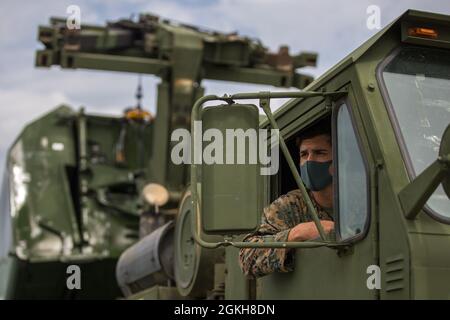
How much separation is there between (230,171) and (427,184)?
0.71 meters

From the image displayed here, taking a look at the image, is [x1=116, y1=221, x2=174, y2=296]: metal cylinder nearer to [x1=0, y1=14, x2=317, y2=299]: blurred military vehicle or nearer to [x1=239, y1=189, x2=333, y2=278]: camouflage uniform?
[x1=239, y1=189, x2=333, y2=278]: camouflage uniform

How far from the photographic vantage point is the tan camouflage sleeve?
13.4 ft

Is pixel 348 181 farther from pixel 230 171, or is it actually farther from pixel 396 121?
pixel 230 171

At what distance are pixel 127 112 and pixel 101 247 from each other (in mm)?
2210

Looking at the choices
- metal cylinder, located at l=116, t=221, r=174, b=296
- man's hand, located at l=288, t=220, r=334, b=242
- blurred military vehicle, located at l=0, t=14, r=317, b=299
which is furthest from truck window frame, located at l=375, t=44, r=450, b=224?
blurred military vehicle, located at l=0, t=14, r=317, b=299

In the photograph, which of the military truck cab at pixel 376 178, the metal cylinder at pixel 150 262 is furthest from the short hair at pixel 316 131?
the metal cylinder at pixel 150 262

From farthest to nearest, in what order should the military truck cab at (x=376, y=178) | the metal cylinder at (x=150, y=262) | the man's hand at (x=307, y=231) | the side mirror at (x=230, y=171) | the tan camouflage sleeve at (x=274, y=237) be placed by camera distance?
the metal cylinder at (x=150, y=262) → the tan camouflage sleeve at (x=274, y=237) → the man's hand at (x=307, y=231) → the side mirror at (x=230, y=171) → the military truck cab at (x=376, y=178)

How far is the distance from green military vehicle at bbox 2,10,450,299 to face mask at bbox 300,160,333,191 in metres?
0.21

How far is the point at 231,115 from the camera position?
3.52 m

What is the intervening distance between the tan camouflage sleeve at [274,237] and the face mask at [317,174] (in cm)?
23

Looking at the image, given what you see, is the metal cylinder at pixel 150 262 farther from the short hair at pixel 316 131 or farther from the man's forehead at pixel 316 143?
the man's forehead at pixel 316 143

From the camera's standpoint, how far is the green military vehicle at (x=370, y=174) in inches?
131

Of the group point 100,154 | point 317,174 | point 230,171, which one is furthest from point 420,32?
point 100,154

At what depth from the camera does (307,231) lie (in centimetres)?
383
